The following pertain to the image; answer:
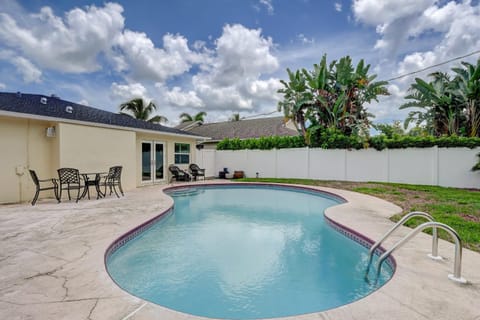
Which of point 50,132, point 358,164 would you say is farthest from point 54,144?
point 358,164

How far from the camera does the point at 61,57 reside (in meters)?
11.8

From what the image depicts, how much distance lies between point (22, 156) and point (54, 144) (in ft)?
3.37

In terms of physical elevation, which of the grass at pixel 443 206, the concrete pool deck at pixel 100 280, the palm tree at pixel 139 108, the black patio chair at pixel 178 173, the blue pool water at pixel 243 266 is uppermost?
the palm tree at pixel 139 108

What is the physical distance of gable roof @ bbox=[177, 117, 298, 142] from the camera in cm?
2202

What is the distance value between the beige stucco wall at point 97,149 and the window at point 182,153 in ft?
11.7

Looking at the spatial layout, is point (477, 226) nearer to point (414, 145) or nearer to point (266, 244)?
point (266, 244)

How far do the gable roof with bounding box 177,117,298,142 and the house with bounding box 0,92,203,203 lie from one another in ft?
36.8

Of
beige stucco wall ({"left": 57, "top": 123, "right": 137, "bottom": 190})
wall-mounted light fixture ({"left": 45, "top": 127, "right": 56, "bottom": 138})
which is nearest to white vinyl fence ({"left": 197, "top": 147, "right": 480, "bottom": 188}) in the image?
beige stucco wall ({"left": 57, "top": 123, "right": 137, "bottom": 190})

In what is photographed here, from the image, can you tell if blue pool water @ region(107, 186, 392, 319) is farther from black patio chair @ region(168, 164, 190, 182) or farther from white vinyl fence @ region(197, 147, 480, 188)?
white vinyl fence @ region(197, 147, 480, 188)

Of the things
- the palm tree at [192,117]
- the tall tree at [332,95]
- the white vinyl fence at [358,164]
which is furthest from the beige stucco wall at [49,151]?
the palm tree at [192,117]

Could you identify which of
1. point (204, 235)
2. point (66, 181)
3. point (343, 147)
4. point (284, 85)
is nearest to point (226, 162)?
point (284, 85)

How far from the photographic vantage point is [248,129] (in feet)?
78.6

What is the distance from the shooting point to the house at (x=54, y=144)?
818 centimetres

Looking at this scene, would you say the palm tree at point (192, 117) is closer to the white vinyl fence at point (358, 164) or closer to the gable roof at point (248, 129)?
the gable roof at point (248, 129)
